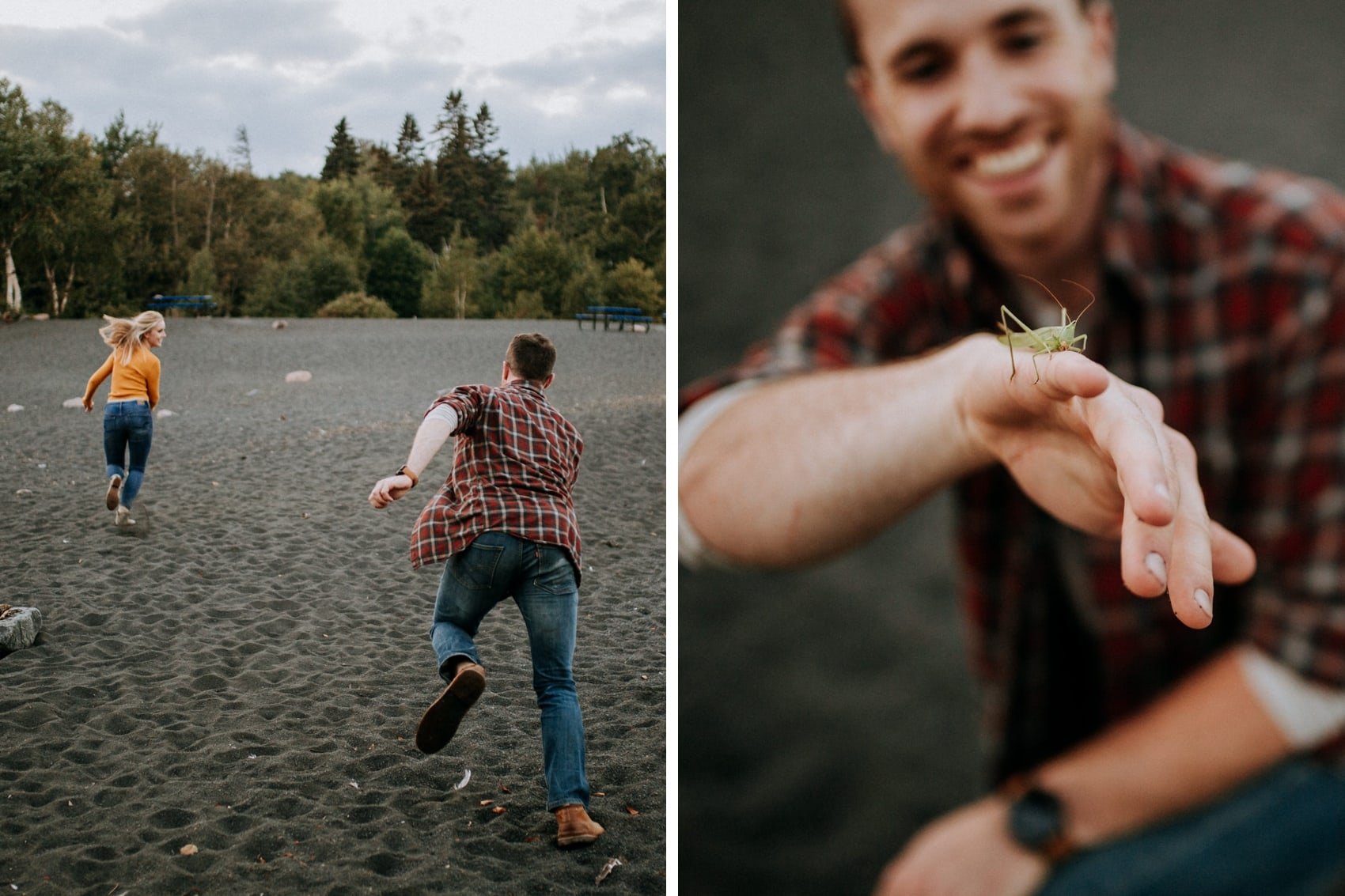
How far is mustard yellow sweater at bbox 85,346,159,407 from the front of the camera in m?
1.45

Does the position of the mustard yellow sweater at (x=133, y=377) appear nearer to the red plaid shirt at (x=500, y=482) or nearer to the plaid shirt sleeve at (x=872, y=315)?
the red plaid shirt at (x=500, y=482)

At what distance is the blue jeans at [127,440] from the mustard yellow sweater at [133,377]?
12 mm

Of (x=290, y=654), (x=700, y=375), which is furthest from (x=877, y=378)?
(x=290, y=654)

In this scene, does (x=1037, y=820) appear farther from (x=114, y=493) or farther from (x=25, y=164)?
(x=25, y=164)

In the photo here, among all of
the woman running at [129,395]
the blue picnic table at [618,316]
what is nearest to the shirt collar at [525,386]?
the blue picnic table at [618,316]

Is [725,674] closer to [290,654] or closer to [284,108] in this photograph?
[290,654]

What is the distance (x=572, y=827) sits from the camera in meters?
1.39

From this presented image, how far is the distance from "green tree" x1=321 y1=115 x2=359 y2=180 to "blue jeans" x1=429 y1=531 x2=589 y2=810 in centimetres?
59

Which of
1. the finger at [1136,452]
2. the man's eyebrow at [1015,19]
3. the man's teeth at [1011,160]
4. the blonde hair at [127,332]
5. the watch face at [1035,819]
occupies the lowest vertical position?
the watch face at [1035,819]

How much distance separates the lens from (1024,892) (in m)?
1.32

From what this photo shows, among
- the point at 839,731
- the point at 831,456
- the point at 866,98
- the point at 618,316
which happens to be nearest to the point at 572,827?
the point at 839,731

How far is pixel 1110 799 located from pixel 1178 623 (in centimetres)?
25

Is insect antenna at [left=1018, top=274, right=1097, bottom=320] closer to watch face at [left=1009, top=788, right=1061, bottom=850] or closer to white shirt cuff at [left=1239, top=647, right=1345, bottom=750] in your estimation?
white shirt cuff at [left=1239, top=647, right=1345, bottom=750]

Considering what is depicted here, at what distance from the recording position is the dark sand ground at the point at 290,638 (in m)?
1.29
